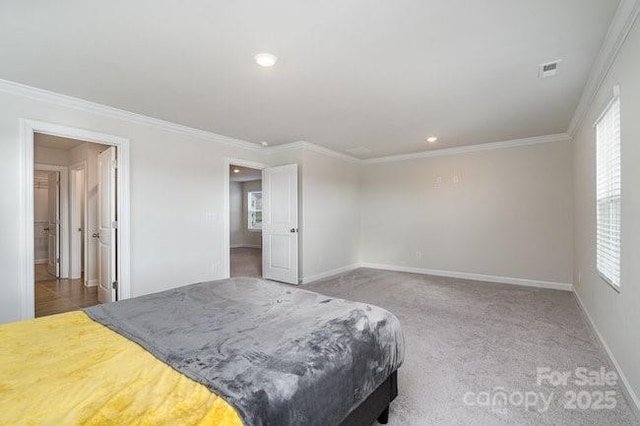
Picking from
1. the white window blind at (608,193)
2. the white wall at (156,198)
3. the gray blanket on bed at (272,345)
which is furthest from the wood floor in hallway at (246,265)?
the white window blind at (608,193)

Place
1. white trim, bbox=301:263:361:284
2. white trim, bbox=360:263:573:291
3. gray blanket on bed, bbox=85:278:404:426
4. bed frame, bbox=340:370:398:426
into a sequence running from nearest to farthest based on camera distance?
gray blanket on bed, bbox=85:278:404:426 → bed frame, bbox=340:370:398:426 → white trim, bbox=360:263:573:291 → white trim, bbox=301:263:361:284

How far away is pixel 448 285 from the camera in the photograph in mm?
4902

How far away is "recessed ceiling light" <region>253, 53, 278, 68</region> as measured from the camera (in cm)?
232

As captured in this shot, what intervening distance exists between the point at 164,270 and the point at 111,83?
2244 mm

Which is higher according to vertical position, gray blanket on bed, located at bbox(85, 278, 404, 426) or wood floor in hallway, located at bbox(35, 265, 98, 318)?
gray blanket on bed, located at bbox(85, 278, 404, 426)

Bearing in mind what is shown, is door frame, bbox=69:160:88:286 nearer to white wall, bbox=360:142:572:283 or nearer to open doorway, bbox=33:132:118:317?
open doorway, bbox=33:132:118:317

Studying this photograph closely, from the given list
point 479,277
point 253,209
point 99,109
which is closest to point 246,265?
point 253,209

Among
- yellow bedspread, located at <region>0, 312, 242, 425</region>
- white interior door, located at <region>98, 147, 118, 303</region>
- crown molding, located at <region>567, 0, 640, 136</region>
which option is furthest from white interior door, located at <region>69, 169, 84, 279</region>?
crown molding, located at <region>567, 0, 640, 136</region>

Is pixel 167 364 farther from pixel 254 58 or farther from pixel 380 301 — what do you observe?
pixel 380 301

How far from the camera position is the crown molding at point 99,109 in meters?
2.85

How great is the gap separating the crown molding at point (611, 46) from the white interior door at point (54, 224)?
777 cm

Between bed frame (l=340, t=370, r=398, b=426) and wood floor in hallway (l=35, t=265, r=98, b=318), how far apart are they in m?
3.92

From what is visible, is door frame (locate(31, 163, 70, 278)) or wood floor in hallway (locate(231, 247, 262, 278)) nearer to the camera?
door frame (locate(31, 163, 70, 278))

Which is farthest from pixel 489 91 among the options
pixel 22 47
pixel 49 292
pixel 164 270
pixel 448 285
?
pixel 49 292
